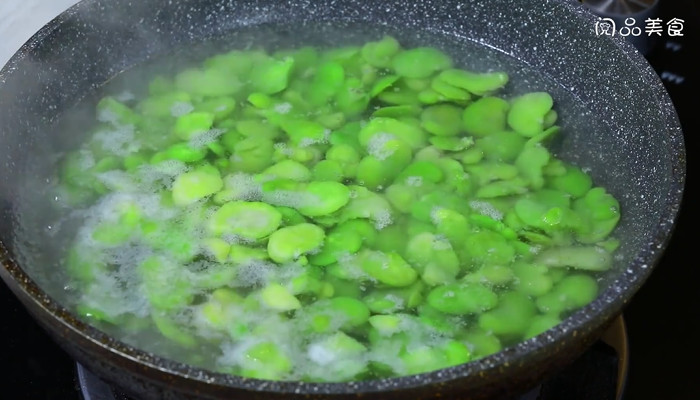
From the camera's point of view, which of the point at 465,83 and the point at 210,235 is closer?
the point at 210,235

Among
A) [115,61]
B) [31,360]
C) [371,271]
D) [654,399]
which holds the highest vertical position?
[115,61]

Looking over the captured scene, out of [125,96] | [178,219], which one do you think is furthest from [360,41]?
[178,219]

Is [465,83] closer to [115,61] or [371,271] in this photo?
[371,271]

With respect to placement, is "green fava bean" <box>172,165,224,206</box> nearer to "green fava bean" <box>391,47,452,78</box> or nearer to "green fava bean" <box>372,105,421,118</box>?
"green fava bean" <box>372,105,421,118</box>

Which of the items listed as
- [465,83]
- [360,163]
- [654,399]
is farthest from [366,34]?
[654,399]

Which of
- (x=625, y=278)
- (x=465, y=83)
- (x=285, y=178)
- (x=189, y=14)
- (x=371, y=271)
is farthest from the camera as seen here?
(x=189, y=14)

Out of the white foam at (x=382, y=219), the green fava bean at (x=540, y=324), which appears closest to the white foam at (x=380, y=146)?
the white foam at (x=382, y=219)
